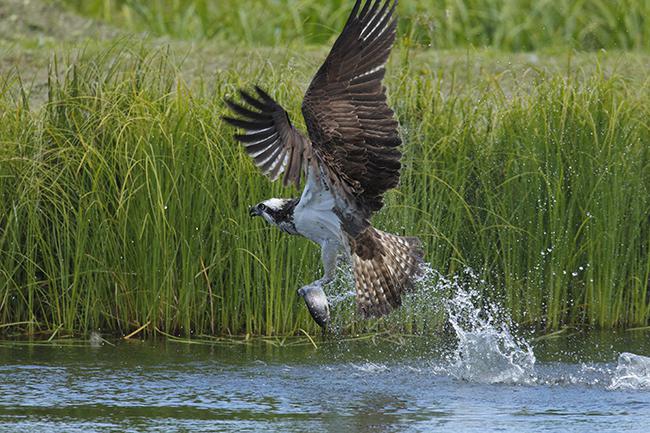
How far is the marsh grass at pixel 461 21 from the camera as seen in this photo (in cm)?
1398

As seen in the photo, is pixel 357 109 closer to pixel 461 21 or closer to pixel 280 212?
pixel 280 212

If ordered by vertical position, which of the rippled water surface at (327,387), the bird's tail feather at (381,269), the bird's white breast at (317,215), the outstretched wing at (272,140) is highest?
the outstretched wing at (272,140)

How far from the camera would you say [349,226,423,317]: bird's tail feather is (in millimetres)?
7145

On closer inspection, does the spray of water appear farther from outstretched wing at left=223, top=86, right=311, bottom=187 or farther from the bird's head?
outstretched wing at left=223, top=86, right=311, bottom=187

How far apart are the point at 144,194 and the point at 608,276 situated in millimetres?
2613

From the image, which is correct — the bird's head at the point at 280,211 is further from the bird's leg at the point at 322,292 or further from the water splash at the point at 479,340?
the water splash at the point at 479,340

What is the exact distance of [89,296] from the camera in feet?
26.1

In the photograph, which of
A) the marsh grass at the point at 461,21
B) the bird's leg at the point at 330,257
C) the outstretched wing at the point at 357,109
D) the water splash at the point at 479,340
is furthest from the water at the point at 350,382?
the marsh grass at the point at 461,21

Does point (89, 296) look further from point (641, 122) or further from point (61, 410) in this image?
point (641, 122)

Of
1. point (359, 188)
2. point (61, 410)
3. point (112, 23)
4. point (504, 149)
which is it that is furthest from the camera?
point (112, 23)

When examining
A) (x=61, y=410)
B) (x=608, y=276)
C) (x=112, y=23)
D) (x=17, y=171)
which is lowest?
(x=61, y=410)

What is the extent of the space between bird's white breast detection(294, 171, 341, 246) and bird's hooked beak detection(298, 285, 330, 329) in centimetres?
27

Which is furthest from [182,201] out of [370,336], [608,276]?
[608,276]

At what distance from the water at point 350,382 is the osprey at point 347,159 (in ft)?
1.58
